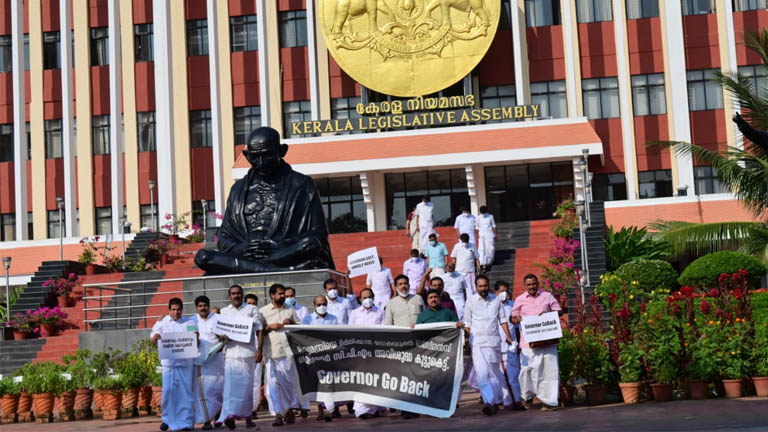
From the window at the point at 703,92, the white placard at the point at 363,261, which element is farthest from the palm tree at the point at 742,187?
the white placard at the point at 363,261

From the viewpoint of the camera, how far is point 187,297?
746 inches

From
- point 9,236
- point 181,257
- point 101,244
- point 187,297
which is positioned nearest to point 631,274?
point 187,297

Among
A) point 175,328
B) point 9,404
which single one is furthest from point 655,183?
point 175,328

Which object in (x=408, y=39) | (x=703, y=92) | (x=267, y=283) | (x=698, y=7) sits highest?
(x=698, y=7)

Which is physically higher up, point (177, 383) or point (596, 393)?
point (177, 383)

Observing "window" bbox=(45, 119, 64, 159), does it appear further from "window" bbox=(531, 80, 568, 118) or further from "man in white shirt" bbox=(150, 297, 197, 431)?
"man in white shirt" bbox=(150, 297, 197, 431)

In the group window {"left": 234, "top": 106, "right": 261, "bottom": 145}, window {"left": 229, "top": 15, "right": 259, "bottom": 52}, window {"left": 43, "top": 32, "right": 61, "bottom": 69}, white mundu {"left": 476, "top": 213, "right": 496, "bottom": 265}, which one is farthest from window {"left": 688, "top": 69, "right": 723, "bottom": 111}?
window {"left": 43, "top": 32, "right": 61, "bottom": 69}

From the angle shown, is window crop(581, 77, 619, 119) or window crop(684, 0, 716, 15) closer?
window crop(684, 0, 716, 15)

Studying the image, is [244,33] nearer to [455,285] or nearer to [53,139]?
[53,139]

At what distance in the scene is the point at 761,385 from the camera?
12789 mm

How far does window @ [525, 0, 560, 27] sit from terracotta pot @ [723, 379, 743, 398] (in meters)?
24.1

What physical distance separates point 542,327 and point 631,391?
1383 millimetres

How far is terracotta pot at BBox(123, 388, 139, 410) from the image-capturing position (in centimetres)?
1504

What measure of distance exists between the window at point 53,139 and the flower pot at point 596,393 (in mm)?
28503
